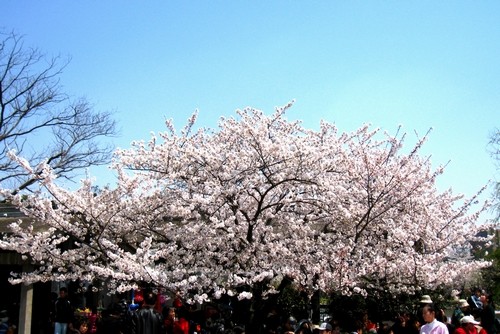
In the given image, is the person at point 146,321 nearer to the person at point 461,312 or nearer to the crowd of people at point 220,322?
the crowd of people at point 220,322

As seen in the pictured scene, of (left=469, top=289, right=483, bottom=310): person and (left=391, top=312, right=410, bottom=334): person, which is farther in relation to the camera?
(left=469, top=289, right=483, bottom=310): person

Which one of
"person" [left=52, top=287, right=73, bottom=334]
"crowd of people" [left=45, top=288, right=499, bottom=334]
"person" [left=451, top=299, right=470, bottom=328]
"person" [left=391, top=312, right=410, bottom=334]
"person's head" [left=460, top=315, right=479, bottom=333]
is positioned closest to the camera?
"person's head" [left=460, top=315, right=479, bottom=333]

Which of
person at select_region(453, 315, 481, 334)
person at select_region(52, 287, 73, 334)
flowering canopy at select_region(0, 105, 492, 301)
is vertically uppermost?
flowering canopy at select_region(0, 105, 492, 301)

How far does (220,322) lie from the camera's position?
9336 mm

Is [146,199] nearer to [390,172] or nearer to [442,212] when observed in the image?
[390,172]

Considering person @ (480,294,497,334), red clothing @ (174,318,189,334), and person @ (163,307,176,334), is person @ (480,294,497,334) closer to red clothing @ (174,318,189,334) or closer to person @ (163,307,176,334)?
red clothing @ (174,318,189,334)

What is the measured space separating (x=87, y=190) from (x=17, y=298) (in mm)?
6805

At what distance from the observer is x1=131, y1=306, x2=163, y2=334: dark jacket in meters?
7.61

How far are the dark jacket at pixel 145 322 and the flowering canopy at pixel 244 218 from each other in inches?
25.6

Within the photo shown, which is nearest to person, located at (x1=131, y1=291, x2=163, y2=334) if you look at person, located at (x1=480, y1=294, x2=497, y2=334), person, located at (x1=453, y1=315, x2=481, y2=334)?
person, located at (x1=453, y1=315, x2=481, y2=334)

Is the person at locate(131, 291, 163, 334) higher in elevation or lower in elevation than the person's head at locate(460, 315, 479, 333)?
higher

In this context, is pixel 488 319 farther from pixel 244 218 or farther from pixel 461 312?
pixel 244 218

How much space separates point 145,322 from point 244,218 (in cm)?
291

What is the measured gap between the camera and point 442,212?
12.2 metres
